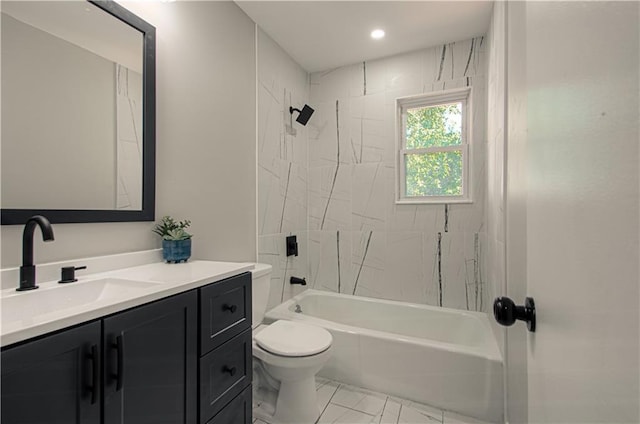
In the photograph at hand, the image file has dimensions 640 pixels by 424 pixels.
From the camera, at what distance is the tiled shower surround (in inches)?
95.1

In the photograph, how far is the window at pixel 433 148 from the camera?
2.54 metres

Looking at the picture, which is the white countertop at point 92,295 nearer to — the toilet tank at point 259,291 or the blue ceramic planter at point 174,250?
the blue ceramic planter at point 174,250

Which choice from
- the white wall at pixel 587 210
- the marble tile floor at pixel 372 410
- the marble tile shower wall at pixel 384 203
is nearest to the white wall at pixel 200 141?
the marble tile shower wall at pixel 384 203

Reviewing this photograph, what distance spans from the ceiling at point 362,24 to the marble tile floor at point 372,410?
2.65 m

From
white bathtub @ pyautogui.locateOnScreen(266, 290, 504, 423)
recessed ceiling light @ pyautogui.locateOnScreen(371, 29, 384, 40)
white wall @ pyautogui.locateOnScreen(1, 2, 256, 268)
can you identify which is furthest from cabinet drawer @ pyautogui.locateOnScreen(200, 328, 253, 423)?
recessed ceiling light @ pyautogui.locateOnScreen(371, 29, 384, 40)

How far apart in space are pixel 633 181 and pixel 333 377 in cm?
219

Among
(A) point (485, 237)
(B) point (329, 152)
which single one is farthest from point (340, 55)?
(A) point (485, 237)

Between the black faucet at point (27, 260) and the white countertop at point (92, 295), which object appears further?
the black faucet at point (27, 260)

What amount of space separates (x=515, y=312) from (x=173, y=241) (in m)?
1.40

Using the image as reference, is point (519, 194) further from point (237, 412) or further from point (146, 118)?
point (146, 118)

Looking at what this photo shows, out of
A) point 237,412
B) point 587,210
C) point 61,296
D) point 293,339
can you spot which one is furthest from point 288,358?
point 587,210

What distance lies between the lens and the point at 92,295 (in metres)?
1.06

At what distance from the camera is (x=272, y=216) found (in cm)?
246

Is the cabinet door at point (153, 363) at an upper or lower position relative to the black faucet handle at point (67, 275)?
lower
